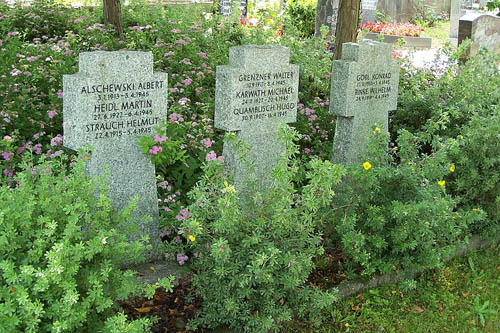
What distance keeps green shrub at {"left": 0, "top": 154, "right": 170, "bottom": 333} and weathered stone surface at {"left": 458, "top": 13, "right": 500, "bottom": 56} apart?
9.79 meters

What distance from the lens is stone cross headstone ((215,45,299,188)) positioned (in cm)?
Result: 511

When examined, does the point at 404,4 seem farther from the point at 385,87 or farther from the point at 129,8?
the point at 385,87

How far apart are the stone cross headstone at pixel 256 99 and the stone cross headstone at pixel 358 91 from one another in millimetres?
652

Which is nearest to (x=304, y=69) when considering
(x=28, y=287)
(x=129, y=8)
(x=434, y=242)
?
(x=434, y=242)

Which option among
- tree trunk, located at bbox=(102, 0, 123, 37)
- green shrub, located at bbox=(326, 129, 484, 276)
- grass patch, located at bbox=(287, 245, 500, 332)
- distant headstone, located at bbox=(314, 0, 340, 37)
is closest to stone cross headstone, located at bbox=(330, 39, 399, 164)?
green shrub, located at bbox=(326, 129, 484, 276)

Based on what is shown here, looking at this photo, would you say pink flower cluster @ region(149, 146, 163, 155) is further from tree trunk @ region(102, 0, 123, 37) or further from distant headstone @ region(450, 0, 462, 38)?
distant headstone @ region(450, 0, 462, 38)

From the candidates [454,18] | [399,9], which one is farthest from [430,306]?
[399,9]

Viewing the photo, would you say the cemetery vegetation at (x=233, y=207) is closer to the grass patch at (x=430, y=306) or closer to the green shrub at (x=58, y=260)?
the green shrub at (x=58, y=260)

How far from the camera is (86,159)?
167 inches

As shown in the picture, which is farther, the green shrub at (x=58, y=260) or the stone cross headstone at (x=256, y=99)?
the stone cross headstone at (x=256, y=99)

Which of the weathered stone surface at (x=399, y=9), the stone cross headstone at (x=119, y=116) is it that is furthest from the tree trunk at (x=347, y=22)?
the weathered stone surface at (x=399, y=9)

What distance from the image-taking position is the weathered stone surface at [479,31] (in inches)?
463

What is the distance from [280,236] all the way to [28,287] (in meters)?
1.53

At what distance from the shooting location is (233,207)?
3693 millimetres
